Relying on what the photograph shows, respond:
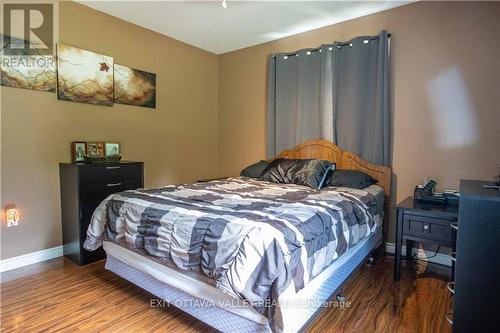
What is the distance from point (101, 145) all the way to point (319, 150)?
246 centimetres

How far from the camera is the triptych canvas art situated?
2.59m

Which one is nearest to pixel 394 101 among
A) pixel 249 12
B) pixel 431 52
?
pixel 431 52

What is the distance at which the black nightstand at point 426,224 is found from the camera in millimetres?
2193

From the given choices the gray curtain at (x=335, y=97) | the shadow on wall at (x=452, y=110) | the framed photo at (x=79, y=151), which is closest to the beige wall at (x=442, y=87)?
the shadow on wall at (x=452, y=110)

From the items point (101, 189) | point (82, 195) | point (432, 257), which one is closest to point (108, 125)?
point (101, 189)

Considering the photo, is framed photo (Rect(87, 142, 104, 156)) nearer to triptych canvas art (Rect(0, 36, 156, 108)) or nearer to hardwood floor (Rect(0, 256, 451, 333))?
triptych canvas art (Rect(0, 36, 156, 108))

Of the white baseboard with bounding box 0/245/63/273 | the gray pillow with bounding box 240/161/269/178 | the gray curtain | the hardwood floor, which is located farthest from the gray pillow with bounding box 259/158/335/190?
the white baseboard with bounding box 0/245/63/273

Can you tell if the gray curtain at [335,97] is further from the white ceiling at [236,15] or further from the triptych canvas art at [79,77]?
the triptych canvas art at [79,77]

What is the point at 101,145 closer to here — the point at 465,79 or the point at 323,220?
the point at 323,220

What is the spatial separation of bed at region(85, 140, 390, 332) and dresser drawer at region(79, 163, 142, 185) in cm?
61

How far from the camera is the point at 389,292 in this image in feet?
7.20

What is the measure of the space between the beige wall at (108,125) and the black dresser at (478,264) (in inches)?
128

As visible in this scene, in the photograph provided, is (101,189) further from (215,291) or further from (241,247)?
(241,247)

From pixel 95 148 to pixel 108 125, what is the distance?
323mm
